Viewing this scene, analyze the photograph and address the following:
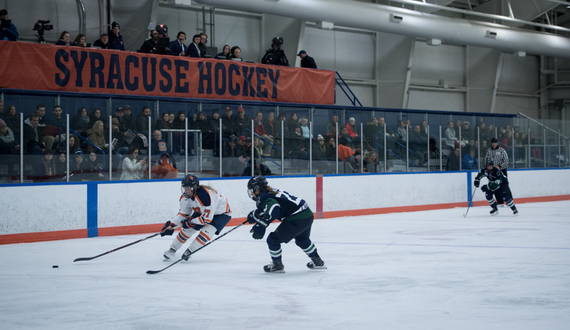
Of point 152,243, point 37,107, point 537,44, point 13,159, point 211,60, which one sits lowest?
point 152,243

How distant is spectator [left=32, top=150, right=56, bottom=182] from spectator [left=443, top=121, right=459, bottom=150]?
8.61 meters

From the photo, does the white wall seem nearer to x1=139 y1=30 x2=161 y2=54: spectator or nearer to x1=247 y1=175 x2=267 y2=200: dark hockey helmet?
x1=139 y1=30 x2=161 y2=54: spectator

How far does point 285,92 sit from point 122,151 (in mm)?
4252

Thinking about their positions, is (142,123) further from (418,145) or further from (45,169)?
(418,145)

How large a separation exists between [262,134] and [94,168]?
3.13 metres

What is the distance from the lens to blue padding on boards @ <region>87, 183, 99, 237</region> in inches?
332

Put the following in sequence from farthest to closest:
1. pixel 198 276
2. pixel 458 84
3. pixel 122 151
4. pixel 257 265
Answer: pixel 458 84, pixel 122 151, pixel 257 265, pixel 198 276

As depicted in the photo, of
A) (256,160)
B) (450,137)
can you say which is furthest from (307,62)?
(450,137)

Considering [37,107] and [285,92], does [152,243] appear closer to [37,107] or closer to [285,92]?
[37,107]

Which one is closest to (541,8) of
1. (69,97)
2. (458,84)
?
(458,84)

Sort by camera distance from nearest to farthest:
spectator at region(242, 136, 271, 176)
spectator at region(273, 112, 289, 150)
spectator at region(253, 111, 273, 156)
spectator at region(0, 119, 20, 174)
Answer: spectator at region(0, 119, 20, 174) → spectator at region(242, 136, 271, 176) → spectator at region(253, 111, 273, 156) → spectator at region(273, 112, 289, 150)

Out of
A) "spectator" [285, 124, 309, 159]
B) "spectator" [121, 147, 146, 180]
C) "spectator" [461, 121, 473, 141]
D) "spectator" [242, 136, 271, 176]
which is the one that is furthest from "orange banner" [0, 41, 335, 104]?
"spectator" [461, 121, 473, 141]

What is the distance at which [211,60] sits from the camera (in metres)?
11.1

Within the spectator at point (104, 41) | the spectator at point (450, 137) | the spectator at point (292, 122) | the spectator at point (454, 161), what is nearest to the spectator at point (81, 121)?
the spectator at point (104, 41)
